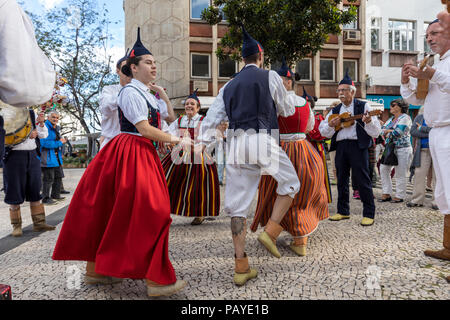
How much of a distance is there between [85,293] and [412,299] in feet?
7.69

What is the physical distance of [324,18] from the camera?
1017 cm

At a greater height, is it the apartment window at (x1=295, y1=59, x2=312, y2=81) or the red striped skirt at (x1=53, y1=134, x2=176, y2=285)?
the apartment window at (x1=295, y1=59, x2=312, y2=81)

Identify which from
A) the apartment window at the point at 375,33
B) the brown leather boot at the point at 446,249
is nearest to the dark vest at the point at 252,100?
the brown leather boot at the point at 446,249

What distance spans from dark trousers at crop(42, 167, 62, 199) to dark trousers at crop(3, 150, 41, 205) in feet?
8.37

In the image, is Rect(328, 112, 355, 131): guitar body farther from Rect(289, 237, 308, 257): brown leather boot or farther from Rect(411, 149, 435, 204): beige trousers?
Rect(411, 149, 435, 204): beige trousers

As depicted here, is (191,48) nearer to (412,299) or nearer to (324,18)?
(324,18)

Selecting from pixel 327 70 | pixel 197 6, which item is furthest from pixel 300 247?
pixel 327 70

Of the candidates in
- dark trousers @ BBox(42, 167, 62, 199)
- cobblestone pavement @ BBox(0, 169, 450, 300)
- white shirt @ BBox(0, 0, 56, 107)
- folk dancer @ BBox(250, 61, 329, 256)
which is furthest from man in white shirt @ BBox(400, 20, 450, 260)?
dark trousers @ BBox(42, 167, 62, 199)

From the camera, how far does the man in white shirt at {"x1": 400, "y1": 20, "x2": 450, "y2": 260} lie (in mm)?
2951

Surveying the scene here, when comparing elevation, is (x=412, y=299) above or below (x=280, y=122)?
below

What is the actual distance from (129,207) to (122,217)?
0.27 feet

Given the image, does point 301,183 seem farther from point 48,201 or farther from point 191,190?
point 48,201

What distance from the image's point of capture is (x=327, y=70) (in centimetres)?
2150

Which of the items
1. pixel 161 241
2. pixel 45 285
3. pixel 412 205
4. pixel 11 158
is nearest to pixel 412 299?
pixel 161 241
